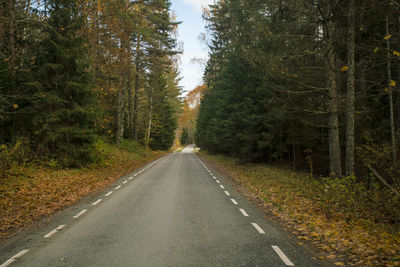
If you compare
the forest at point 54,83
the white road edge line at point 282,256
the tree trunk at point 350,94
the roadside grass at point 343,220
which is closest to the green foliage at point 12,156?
the forest at point 54,83

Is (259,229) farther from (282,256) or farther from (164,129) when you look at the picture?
(164,129)

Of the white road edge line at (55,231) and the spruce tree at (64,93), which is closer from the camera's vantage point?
the white road edge line at (55,231)

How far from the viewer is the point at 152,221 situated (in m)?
7.06

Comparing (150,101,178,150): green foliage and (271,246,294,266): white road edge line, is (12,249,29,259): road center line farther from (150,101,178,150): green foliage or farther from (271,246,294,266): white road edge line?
(150,101,178,150): green foliage

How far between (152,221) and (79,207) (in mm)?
3364

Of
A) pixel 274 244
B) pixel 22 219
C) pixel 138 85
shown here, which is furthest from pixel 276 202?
pixel 138 85

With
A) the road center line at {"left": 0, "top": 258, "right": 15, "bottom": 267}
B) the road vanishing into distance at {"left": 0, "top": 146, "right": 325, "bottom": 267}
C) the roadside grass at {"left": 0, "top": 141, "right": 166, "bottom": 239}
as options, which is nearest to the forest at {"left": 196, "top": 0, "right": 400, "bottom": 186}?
the road vanishing into distance at {"left": 0, "top": 146, "right": 325, "bottom": 267}

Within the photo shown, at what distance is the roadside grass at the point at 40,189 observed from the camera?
7.70 metres

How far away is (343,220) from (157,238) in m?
4.93

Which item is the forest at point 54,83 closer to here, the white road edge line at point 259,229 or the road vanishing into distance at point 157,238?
the road vanishing into distance at point 157,238

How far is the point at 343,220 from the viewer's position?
6.96m

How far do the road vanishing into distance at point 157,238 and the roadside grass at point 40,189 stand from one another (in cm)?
78

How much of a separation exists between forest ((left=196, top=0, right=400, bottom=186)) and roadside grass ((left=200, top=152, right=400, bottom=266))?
112 centimetres

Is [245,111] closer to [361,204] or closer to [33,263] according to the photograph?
[361,204]
